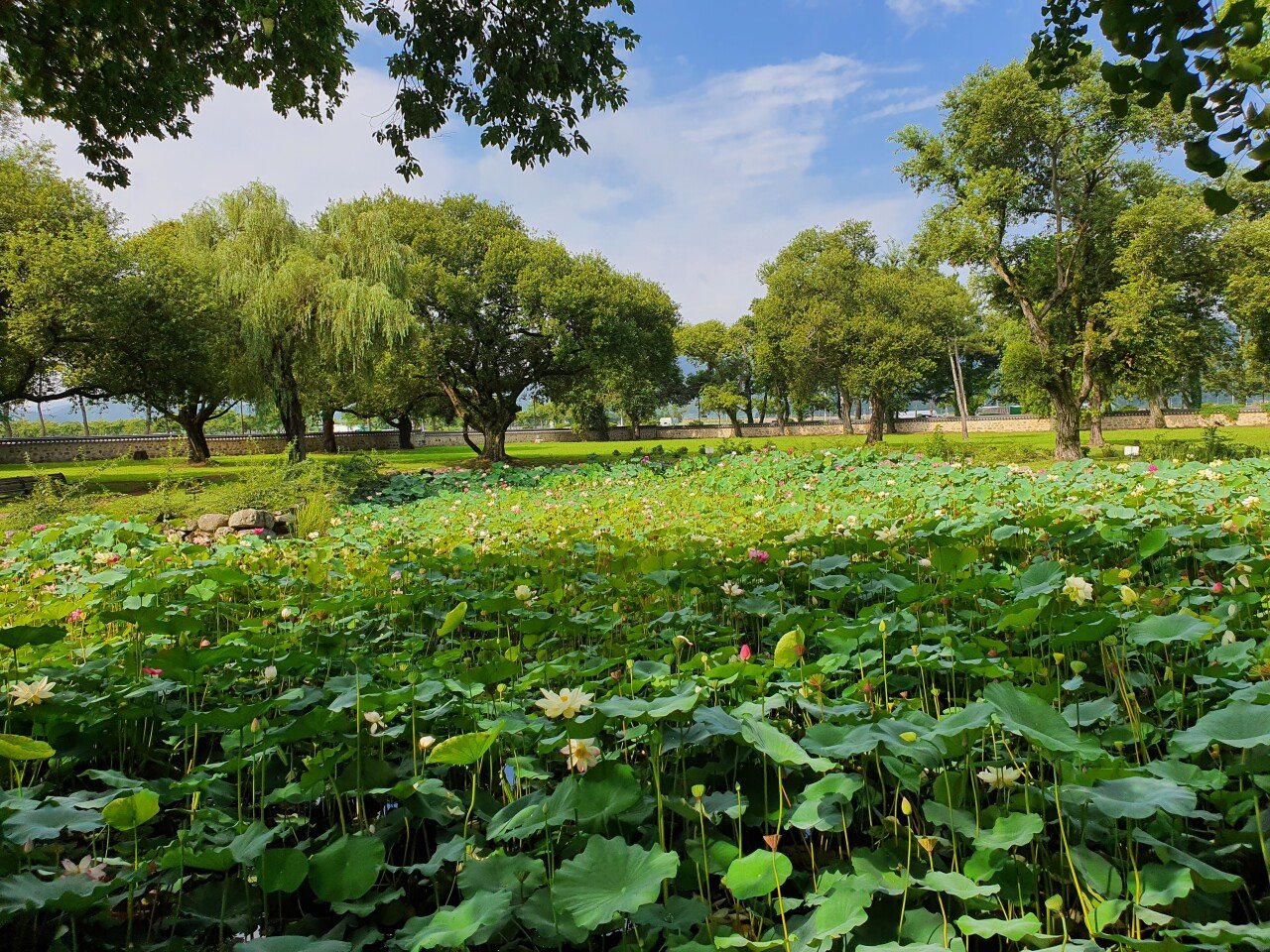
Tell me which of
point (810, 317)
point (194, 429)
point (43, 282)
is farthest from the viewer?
point (810, 317)

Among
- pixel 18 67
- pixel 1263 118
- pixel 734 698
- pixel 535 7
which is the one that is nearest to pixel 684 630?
pixel 734 698

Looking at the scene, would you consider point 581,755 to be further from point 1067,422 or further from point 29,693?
point 1067,422

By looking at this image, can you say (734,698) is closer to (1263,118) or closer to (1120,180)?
(1263,118)

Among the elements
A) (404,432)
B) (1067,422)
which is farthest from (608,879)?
(404,432)

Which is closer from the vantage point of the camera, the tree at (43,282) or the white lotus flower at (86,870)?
the white lotus flower at (86,870)

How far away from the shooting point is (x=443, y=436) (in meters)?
50.5

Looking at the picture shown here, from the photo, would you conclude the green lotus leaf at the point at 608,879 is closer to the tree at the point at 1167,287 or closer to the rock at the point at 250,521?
the rock at the point at 250,521

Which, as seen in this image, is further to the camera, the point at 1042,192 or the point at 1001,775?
the point at 1042,192

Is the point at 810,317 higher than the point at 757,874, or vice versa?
the point at 810,317

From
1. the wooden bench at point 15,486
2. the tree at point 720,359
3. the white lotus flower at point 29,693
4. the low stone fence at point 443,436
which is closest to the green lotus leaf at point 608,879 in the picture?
the white lotus flower at point 29,693

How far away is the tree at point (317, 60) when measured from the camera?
4.92m

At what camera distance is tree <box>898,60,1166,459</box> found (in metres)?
14.6

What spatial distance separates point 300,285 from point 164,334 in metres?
3.18

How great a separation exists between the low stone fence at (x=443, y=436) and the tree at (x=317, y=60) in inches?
618
